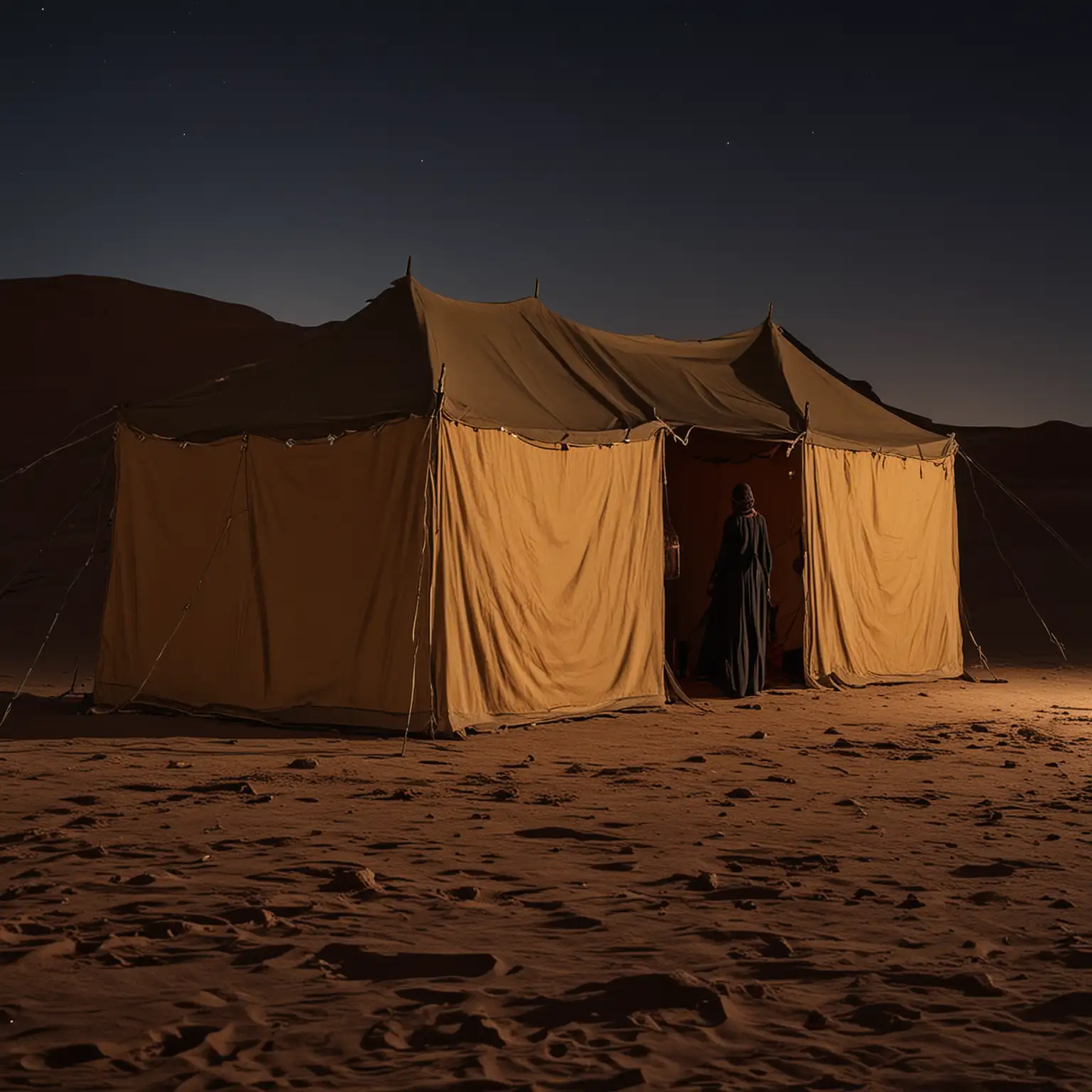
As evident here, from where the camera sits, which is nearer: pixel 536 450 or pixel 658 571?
pixel 536 450

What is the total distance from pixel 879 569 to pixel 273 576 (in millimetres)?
5737

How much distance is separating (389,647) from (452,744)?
78 centimetres

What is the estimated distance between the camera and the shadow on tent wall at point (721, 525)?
1260cm

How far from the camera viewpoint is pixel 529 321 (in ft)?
36.9

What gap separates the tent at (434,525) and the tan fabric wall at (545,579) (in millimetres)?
17

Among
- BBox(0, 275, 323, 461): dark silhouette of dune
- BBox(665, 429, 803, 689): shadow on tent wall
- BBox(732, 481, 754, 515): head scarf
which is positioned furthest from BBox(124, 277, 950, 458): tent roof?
BBox(0, 275, 323, 461): dark silhouette of dune

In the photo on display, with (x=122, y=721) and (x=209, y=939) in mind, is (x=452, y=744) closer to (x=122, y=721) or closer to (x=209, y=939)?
(x=122, y=721)

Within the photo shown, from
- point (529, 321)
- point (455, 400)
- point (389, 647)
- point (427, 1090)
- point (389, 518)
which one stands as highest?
point (529, 321)

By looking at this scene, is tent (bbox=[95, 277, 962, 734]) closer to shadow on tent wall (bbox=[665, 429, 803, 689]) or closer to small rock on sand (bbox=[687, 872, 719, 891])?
shadow on tent wall (bbox=[665, 429, 803, 689])

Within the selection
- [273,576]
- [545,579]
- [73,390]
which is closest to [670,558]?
[545,579]

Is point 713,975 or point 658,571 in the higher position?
point 658,571

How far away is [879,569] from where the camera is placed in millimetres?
12516

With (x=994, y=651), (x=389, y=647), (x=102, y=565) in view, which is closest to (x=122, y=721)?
(x=389, y=647)

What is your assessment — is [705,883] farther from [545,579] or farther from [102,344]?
[102,344]
